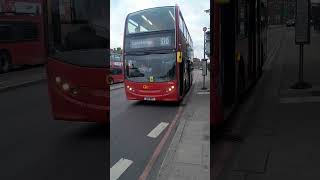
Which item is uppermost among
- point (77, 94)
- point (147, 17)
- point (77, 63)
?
point (147, 17)

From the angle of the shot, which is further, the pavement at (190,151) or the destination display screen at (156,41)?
the destination display screen at (156,41)

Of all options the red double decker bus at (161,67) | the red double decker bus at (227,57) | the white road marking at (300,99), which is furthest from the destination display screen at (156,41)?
the white road marking at (300,99)

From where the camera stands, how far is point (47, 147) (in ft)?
21.3

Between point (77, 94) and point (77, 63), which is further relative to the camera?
point (77, 94)

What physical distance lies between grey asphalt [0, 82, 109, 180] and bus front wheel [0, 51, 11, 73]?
5645 millimetres

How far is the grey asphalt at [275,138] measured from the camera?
228 inches

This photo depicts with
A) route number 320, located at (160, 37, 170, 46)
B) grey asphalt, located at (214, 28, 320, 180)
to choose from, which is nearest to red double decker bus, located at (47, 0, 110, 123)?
grey asphalt, located at (214, 28, 320, 180)

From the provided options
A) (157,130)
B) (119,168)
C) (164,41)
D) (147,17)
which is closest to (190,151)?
(119,168)

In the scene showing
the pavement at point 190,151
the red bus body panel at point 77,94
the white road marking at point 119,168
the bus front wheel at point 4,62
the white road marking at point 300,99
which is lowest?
the white road marking at point 119,168

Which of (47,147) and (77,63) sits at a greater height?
(77,63)

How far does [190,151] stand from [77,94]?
1.93 meters

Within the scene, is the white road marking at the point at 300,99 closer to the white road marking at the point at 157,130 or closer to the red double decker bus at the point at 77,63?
the white road marking at the point at 157,130

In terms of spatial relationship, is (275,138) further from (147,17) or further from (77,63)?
(147,17)

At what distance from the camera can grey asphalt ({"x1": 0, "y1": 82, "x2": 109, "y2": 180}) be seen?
5977mm
